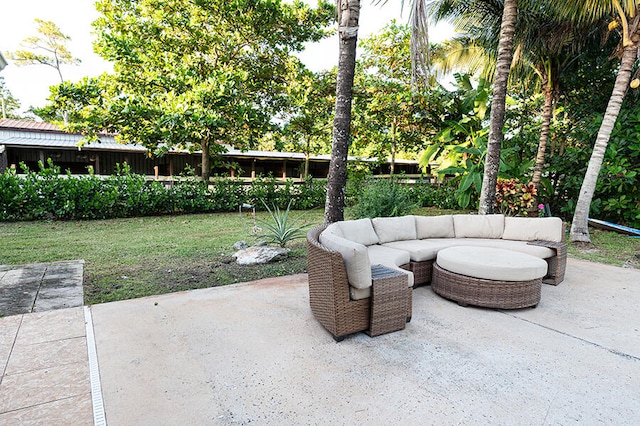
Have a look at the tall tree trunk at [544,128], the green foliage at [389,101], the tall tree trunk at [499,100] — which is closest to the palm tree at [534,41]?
the tall tree trunk at [544,128]

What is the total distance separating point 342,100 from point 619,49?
5570mm

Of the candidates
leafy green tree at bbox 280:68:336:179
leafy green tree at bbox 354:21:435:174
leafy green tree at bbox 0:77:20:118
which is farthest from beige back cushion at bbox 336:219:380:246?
leafy green tree at bbox 0:77:20:118

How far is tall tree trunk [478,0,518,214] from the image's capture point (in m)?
5.81

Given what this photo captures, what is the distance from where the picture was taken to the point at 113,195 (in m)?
8.62

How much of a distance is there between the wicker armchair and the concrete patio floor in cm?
12

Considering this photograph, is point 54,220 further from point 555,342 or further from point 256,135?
point 555,342

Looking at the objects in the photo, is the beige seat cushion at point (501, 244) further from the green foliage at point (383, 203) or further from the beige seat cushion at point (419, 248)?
the green foliage at point (383, 203)

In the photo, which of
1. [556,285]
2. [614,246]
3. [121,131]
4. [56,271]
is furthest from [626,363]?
[121,131]

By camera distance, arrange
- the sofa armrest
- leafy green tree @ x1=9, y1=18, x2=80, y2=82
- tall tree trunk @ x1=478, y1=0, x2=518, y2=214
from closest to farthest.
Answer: the sofa armrest, tall tree trunk @ x1=478, y1=0, x2=518, y2=214, leafy green tree @ x1=9, y1=18, x2=80, y2=82

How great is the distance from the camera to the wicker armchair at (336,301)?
266 centimetres

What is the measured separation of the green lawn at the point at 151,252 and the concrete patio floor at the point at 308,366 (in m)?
0.69

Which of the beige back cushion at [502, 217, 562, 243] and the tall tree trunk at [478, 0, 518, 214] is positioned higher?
the tall tree trunk at [478, 0, 518, 214]

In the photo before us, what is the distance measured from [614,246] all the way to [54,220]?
12.1m

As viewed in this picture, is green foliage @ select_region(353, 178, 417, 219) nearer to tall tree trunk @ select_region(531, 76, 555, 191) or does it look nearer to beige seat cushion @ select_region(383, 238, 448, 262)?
beige seat cushion @ select_region(383, 238, 448, 262)
